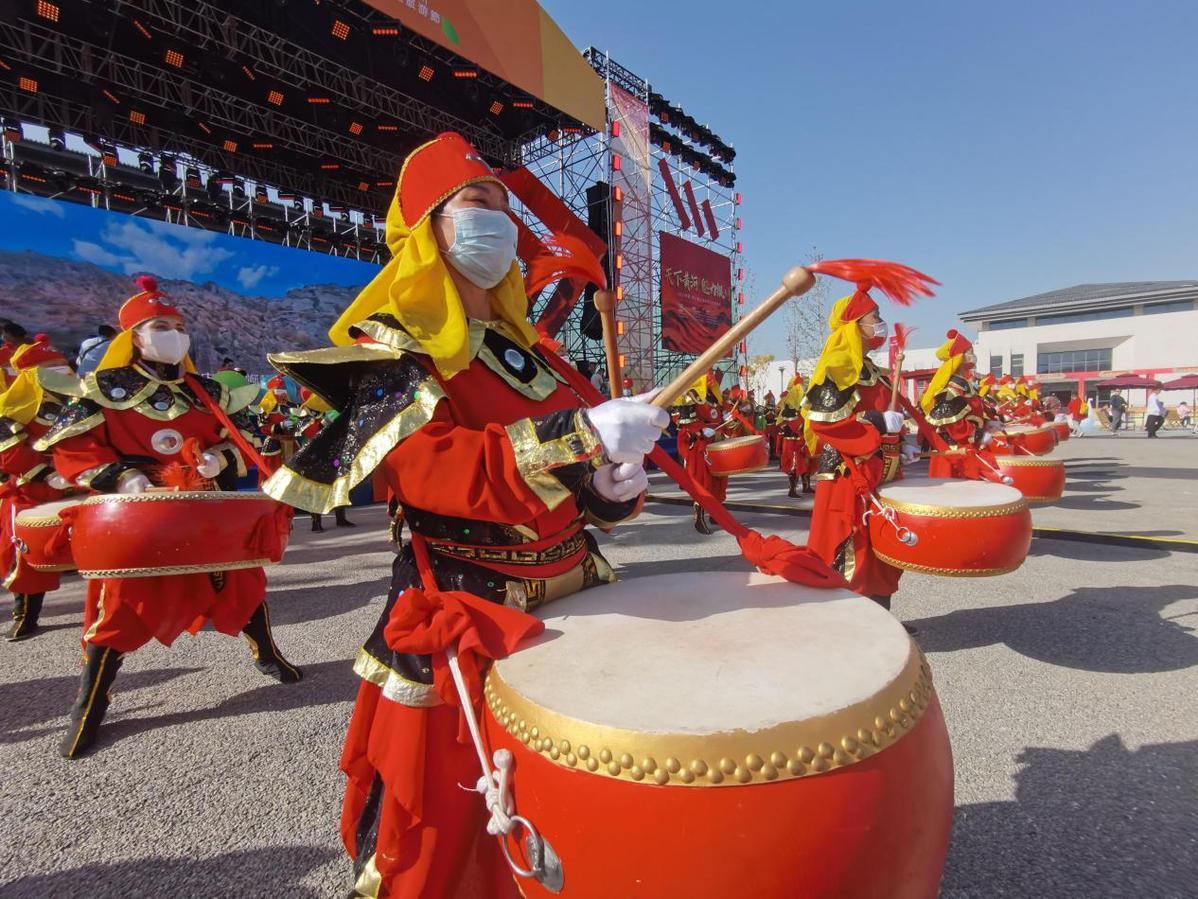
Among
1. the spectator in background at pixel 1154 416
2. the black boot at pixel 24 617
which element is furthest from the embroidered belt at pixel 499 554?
the spectator in background at pixel 1154 416

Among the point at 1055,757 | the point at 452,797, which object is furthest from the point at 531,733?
the point at 1055,757

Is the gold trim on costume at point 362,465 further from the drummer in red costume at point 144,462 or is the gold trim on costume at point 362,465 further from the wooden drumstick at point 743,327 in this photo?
the drummer in red costume at point 144,462

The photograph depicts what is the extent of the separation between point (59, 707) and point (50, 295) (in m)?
12.2

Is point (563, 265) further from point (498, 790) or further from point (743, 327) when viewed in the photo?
point (498, 790)

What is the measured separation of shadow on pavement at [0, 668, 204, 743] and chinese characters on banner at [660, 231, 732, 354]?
55.8ft

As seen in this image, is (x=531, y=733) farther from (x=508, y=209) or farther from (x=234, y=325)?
(x=234, y=325)

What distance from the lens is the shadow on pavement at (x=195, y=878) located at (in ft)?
5.86

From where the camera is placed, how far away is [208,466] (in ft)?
9.79

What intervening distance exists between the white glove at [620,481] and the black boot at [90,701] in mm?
2691

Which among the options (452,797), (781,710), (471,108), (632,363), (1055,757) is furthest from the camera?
(632,363)

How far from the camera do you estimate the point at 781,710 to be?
82 centimetres

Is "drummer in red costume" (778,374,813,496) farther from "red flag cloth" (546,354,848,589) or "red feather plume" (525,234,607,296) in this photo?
"red flag cloth" (546,354,848,589)

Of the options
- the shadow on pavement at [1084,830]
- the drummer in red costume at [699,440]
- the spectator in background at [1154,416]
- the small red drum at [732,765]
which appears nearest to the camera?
the small red drum at [732,765]

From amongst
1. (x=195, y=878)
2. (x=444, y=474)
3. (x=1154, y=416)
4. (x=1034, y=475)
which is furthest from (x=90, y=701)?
(x=1154, y=416)
